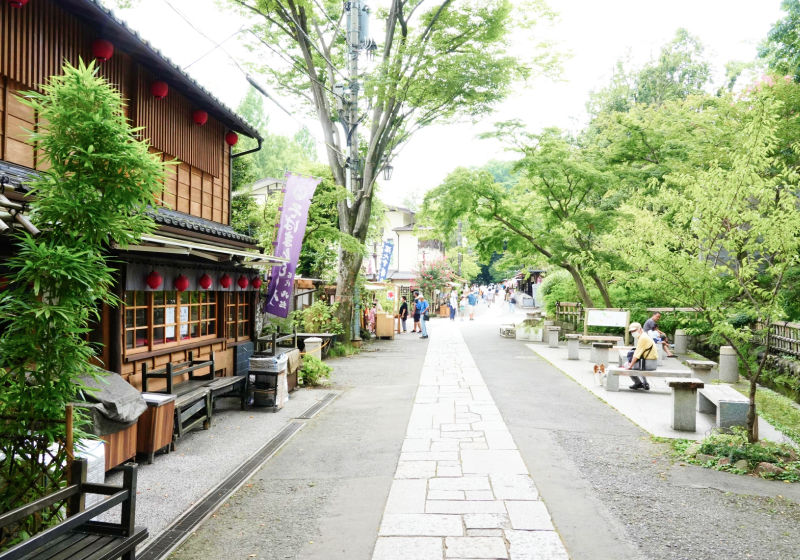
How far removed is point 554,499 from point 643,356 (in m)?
6.86

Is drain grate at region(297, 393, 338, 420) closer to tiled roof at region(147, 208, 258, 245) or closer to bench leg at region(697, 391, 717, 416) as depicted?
tiled roof at region(147, 208, 258, 245)

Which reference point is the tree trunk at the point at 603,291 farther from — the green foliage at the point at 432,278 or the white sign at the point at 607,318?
the green foliage at the point at 432,278

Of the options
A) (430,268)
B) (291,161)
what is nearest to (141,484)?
(430,268)

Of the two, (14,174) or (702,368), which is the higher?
(14,174)

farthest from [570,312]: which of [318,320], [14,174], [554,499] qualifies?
[14,174]

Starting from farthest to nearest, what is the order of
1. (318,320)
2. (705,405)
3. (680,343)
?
(680,343), (318,320), (705,405)

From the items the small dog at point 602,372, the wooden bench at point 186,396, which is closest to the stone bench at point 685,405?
the small dog at point 602,372

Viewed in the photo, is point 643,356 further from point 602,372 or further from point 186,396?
point 186,396

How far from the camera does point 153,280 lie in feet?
26.8

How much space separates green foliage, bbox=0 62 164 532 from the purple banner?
9349mm

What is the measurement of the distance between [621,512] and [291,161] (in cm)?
4463

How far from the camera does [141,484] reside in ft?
19.3

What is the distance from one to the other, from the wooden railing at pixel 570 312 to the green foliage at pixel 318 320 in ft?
37.0

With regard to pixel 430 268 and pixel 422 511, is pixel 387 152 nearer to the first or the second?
pixel 422 511
